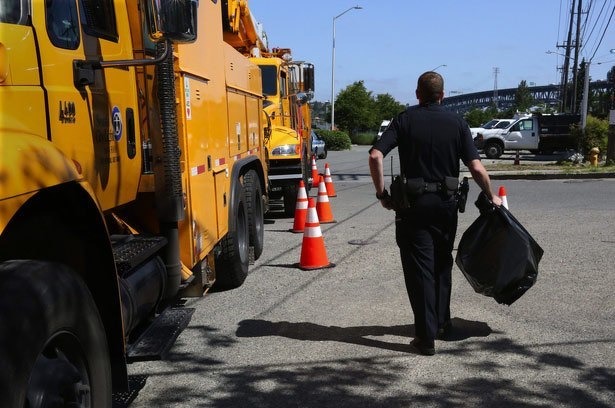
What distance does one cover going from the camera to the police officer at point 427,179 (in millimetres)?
4770

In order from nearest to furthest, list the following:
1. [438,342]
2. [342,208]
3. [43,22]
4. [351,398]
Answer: [43,22]
[351,398]
[438,342]
[342,208]

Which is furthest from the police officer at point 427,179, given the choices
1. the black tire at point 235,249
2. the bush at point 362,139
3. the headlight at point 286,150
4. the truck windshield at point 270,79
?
the bush at point 362,139

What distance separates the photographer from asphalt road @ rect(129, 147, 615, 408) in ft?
13.6

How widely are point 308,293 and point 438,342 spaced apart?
71.6 inches

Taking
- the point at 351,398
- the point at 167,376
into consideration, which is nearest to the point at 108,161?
the point at 167,376

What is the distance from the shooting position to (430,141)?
15.6 feet

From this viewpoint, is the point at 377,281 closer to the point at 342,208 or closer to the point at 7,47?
the point at 7,47

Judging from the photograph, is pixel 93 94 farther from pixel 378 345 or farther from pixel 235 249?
pixel 235 249

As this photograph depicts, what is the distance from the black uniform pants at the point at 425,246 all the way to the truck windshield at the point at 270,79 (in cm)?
801

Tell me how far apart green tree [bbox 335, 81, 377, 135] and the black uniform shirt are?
6285cm

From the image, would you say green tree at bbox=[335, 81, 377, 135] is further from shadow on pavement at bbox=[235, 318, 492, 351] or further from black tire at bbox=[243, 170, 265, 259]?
shadow on pavement at bbox=[235, 318, 492, 351]

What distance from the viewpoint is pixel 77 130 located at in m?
3.35

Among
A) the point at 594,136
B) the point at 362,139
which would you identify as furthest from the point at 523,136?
the point at 362,139

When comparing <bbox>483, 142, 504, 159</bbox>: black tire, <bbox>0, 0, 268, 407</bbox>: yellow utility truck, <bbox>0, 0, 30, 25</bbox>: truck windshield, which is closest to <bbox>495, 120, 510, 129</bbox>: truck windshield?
<bbox>483, 142, 504, 159</bbox>: black tire
